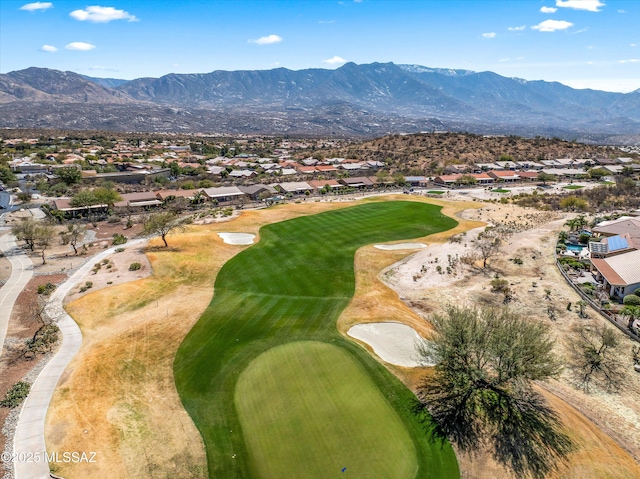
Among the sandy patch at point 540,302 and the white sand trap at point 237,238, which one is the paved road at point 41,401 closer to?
the sandy patch at point 540,302

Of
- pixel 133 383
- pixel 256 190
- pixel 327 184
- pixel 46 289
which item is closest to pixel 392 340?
pixel 133 383

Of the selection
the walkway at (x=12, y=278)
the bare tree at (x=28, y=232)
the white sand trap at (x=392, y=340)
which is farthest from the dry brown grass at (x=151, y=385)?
the bare tree at (x=28, y=232)

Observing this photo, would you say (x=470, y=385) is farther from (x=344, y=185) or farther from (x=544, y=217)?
(x=344, y=185)

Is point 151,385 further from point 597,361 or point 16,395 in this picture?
point 597,361

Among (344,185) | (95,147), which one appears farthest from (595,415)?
(95,147)

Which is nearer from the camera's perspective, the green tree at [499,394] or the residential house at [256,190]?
the green tree at [499,394]

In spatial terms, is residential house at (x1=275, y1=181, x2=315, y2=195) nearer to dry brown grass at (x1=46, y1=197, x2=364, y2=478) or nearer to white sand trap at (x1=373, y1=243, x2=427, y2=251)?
white sand trap at (x1=373, y1=243, x2=427, y2=251)
